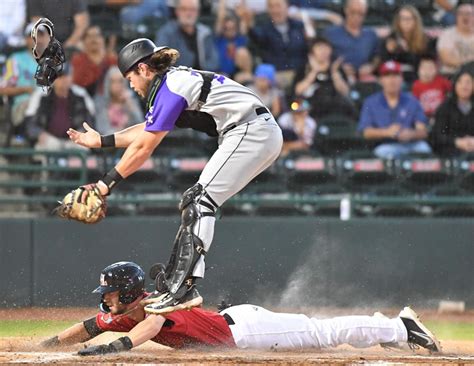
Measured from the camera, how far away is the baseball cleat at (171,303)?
626cm

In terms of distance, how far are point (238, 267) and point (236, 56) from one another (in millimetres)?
2664

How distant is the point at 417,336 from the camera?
6.99m

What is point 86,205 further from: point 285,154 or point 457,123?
point 457,123

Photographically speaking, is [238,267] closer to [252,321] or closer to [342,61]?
[342,61]

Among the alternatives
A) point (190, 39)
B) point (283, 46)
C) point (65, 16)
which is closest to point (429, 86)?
point (283, 46)

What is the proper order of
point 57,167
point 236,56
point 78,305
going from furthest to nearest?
point 236,56, point 57,167, point 78,305

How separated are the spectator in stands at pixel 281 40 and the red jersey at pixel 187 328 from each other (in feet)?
18.3

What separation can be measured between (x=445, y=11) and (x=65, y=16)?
14.7ft

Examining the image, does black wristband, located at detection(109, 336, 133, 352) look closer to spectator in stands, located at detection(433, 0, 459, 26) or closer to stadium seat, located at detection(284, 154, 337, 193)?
stadium seat, located at detection(284, 154, 337, 193)

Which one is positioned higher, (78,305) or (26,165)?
(26,165)

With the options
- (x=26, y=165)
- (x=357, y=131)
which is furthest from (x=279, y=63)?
(x=26, y=165)

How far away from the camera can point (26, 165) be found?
1127 cm

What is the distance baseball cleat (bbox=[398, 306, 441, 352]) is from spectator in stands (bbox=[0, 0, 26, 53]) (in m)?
6.21

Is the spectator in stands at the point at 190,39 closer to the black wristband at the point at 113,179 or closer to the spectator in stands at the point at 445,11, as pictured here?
the spectator in stands at the point at 445,11
